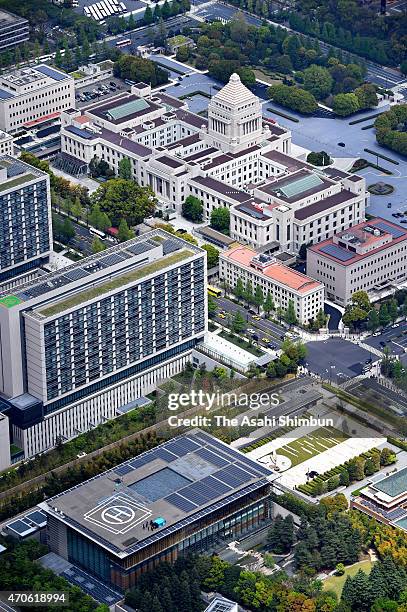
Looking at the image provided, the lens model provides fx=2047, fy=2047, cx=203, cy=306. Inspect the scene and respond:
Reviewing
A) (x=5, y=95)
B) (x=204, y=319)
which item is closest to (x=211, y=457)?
(x=204, y=319)

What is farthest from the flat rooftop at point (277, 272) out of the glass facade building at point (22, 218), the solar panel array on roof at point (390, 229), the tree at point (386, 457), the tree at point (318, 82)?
the tree at point (318, 82)

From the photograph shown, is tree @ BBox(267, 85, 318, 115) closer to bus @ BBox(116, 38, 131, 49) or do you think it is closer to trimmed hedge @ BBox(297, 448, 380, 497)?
bus @ BBox(116, 38, 131, 49)

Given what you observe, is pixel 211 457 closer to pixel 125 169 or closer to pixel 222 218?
pixel 222 218

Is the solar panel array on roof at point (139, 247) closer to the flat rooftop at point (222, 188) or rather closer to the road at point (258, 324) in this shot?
the road at point (258, 324)

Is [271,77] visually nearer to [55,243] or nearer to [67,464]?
[55,243]

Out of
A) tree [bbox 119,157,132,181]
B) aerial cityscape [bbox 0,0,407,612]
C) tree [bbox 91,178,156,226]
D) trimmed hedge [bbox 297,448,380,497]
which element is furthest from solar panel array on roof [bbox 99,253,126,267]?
tree [bbox 119,157,132,181]

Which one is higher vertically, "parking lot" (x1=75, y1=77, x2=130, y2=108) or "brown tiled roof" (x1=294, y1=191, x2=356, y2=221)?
"brown tiled roof" (x1=294, y1=191, x2=356, y2=221)

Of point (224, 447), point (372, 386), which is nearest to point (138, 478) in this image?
point (224, 447)

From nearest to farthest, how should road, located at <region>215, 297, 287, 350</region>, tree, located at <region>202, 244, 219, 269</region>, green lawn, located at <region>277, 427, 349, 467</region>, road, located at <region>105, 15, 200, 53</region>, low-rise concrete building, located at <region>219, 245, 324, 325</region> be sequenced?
green lawn, located at <region>277, 427, 349, 467</region>, road, located at <region>215, 297, 287, 350</region>, low-rise concrete building, located at <region>219, 245, 324, 325</region>, tree, located at <region>202, 244, 219, 269</region>, road, located at <region>105, 15, 200, 53</region>
